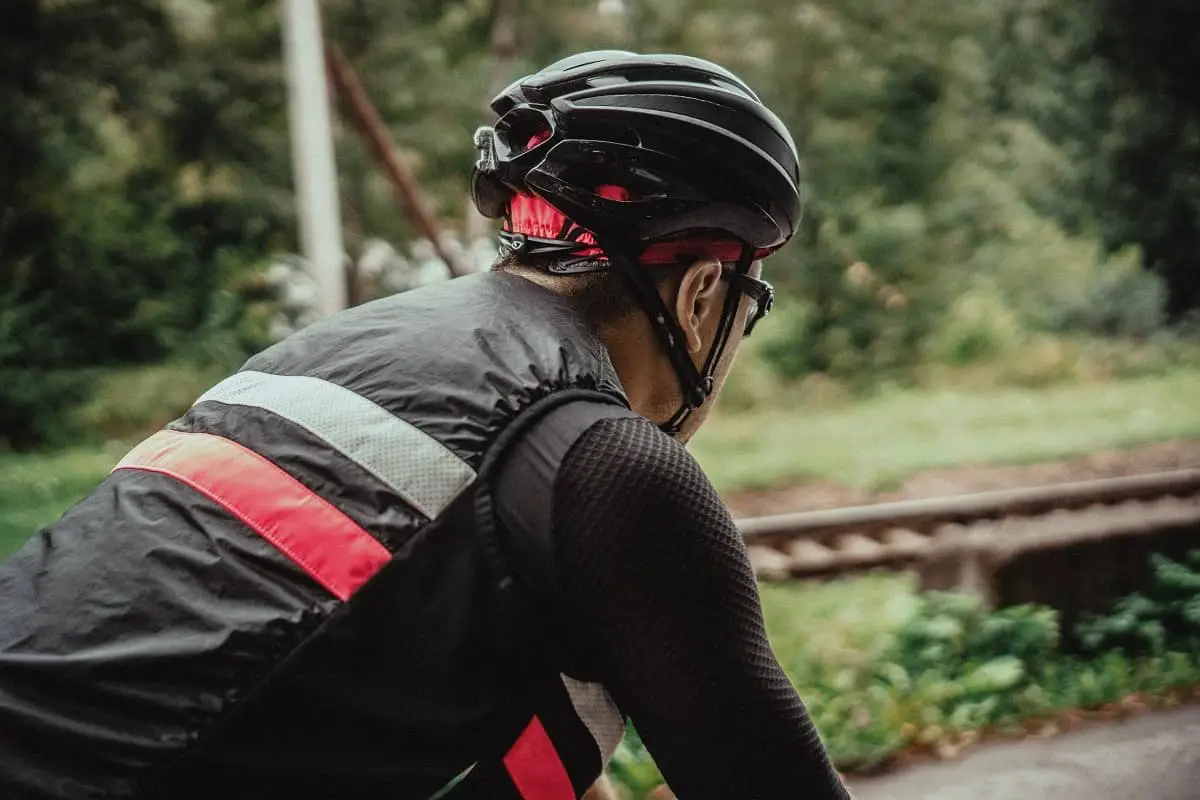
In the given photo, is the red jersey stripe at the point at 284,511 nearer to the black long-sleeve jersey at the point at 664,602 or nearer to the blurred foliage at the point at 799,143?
the black long-sleeve jersey at the point at 664,602

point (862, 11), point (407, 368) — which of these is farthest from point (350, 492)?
point (862, 11)

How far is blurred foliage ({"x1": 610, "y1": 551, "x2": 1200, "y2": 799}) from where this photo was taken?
448 cm

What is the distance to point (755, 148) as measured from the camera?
71.1 inches

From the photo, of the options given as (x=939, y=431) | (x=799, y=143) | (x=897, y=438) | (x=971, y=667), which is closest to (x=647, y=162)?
(x=971, y=667)

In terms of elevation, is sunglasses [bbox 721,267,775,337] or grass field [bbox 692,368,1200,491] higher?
sunglasses [bbox 721,267,775,337]

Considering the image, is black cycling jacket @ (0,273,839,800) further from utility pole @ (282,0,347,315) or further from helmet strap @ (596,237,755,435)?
utility pole @ (282,0,347,315)

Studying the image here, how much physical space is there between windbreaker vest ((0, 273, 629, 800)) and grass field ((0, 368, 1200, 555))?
6880mm

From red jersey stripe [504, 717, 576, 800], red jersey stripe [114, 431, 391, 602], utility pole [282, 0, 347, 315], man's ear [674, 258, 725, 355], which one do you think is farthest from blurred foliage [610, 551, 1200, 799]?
utility pole [282, 0, 347, 315]

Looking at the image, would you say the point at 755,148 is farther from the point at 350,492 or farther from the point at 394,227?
the point at 394,227

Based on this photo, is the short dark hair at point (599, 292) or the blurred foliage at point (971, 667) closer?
the short dark hair at point (599, 292)

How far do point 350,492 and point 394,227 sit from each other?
15793mm

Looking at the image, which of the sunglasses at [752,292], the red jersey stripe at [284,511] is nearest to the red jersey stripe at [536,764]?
A: the red jersey stripe at [284,511]

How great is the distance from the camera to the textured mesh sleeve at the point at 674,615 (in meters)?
1.23

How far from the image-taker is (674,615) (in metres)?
1.25
